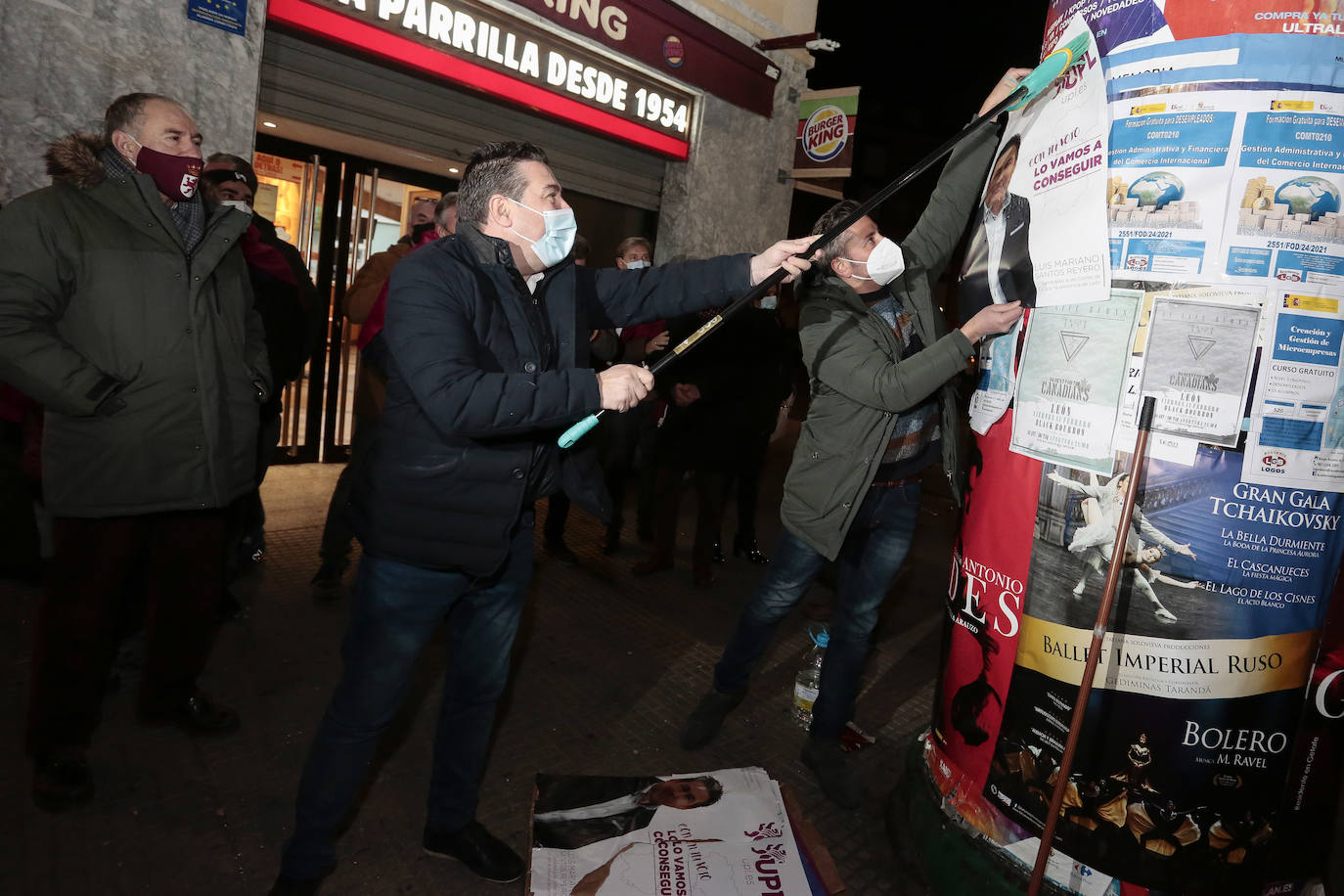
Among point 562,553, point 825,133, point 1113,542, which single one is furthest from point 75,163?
point 825,133

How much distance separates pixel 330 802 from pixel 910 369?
6.55 feet

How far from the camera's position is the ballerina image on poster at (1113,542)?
192 centimetres

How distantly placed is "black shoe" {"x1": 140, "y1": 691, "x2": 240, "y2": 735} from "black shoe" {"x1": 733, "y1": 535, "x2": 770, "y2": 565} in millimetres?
3401

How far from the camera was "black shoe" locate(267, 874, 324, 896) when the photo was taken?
2109 millimetres

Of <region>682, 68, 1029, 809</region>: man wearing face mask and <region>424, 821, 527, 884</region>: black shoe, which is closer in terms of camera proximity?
<region>424, 821, 527, 884</region>: black shoe

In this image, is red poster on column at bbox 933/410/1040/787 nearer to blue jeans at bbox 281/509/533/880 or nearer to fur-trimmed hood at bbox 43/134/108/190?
blue jeans at bbox 281/509/533/880

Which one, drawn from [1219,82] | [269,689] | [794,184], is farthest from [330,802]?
[794,184]

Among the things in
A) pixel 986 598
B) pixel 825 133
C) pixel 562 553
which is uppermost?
pixel 825 133

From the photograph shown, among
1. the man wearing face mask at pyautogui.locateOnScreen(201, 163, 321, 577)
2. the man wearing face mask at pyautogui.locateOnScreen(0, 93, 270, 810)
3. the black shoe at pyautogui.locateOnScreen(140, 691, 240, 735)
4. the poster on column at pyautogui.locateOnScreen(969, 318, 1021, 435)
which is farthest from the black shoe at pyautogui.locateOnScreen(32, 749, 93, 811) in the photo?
the poster on column at pyautogui.locateOnScreen(969, 318, 1021, 435)

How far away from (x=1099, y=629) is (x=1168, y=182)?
1.03 m

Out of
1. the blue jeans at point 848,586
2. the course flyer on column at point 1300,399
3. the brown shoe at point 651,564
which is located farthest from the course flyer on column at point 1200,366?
the brown shoe at point 651,564

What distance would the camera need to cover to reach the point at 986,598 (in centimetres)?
230

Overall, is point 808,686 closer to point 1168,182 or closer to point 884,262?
point 884,262

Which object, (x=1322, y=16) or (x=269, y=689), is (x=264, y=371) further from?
(x=1322, y=16)
